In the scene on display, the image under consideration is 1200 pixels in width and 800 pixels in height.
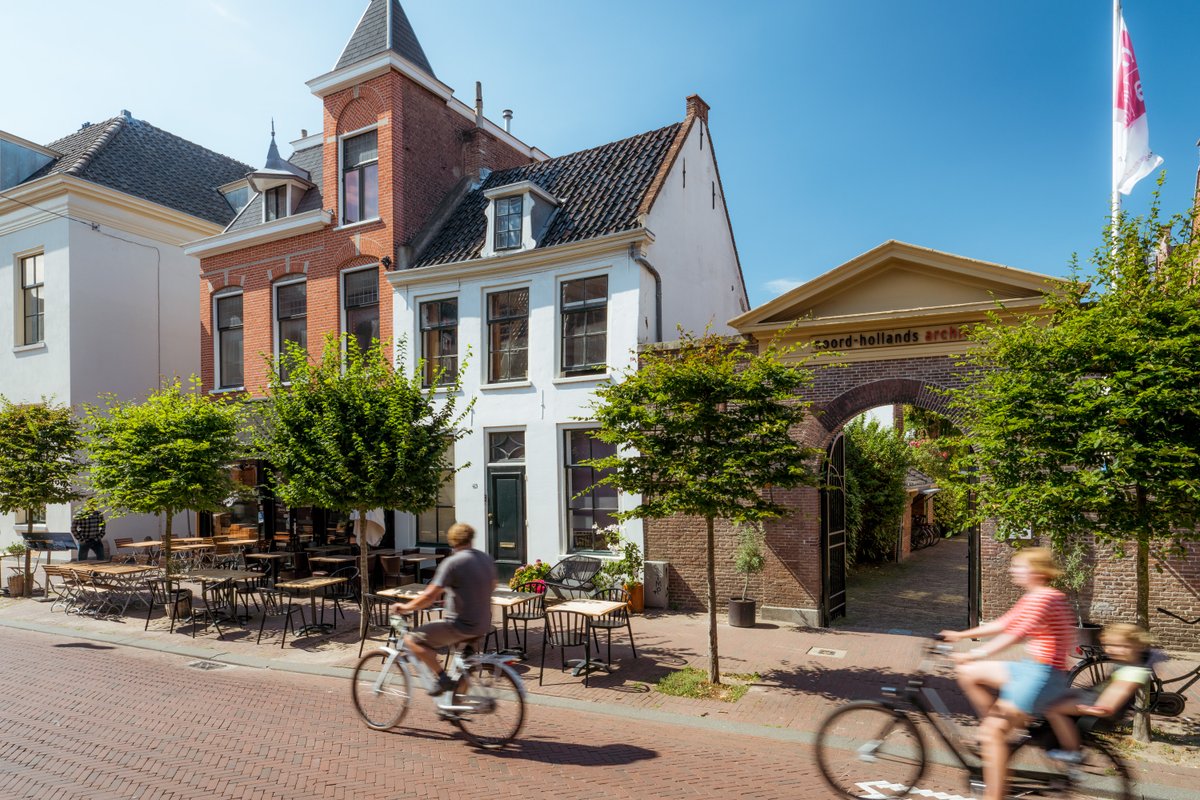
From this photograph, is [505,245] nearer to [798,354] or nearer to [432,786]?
[798,354]

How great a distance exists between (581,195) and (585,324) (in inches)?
124

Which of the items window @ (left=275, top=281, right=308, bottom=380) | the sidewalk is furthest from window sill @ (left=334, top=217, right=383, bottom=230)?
the sidewalk

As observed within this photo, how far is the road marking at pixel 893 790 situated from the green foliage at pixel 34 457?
16034mm

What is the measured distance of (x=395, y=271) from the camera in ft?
54.5

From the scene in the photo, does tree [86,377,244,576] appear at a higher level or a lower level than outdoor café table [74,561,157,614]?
higher

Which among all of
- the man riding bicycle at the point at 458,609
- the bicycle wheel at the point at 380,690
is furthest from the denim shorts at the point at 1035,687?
the bicycle wheel at the point at 380,690

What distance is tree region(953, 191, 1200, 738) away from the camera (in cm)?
664

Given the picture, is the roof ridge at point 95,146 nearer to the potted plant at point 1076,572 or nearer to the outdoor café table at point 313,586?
the outdoor café table at point 313,586

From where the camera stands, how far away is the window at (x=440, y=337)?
16281 millimetres

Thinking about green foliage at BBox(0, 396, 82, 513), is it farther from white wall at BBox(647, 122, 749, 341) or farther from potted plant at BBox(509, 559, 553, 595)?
white wall at BBox(647, 122, 749, 341)

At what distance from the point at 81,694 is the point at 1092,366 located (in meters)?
11.4

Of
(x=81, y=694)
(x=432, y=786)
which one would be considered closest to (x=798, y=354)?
(x=432, y=786)

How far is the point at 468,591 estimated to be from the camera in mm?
6695

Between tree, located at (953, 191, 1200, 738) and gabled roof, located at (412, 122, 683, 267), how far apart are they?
8112 mm
